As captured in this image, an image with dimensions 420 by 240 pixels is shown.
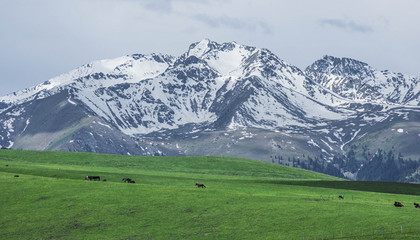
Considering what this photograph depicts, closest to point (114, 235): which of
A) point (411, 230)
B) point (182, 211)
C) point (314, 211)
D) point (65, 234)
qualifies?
point (65, 234)

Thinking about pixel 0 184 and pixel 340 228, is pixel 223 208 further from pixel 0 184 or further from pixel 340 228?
pixel 0 184

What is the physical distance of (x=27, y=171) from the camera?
6368 inches

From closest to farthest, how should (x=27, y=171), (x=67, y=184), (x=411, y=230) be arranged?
(x=411, y=230) → (x=67, y=184) → (x=27, y=171)

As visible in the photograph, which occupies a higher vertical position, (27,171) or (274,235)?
(27,171)

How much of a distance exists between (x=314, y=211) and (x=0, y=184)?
63.3 m

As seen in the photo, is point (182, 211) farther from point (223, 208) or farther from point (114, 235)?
point (114, 235)

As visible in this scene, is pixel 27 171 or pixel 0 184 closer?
pixel 0 184

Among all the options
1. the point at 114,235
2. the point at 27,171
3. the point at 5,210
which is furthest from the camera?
the point at 27,171

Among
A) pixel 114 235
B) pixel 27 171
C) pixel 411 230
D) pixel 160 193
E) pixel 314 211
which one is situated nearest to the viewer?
pixel 411 230

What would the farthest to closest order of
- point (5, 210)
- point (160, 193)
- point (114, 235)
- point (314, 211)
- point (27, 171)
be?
point (27, 171) → point (160, 193) → point (5, 210) → point (314, 211) → point (114, 235)

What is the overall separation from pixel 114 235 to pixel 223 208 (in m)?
20.4

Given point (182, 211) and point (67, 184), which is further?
point (67, 184)

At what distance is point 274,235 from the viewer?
89812mm

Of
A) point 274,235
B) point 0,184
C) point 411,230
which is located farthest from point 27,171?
point 411,230
